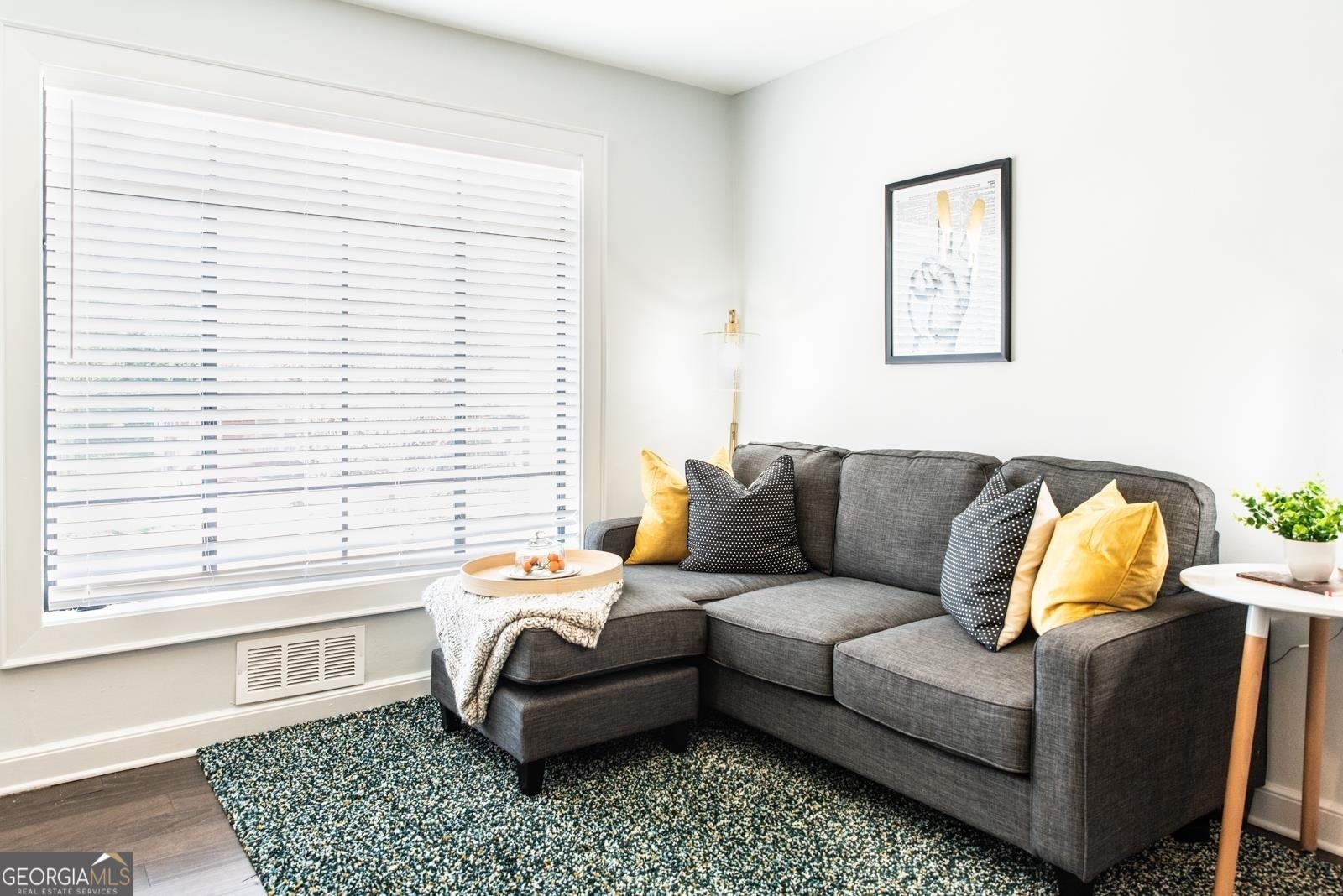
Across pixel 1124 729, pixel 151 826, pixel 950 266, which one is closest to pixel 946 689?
pixel 1124 729

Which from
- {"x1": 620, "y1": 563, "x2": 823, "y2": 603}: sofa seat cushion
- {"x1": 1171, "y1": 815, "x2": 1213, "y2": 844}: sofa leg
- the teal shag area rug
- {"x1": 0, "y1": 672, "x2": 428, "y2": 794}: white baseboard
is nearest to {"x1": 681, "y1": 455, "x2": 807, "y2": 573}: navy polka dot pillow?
{"x1": 620, "y1": 563, "x2": 823, "y2": 603}: sofa seat cushion

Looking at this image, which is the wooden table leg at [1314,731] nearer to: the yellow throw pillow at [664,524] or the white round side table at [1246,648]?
the white round side table at [1246,648]

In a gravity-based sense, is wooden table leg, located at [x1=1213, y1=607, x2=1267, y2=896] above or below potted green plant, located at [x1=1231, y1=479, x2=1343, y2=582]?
below

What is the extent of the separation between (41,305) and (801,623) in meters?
2.51

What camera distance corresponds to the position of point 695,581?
3.16m

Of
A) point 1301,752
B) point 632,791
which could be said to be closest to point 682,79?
point 632,791

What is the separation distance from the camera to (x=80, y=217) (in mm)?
2764

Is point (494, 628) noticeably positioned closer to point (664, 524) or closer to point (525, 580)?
point (525, 580)

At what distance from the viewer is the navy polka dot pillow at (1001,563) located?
93.0 inches

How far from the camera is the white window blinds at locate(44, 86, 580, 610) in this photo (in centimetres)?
279

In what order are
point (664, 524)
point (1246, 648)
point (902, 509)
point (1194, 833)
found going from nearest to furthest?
1. point (1246, 648)
2. point (1194, 833)
3. point (902, 509)
4. point (664, 524)

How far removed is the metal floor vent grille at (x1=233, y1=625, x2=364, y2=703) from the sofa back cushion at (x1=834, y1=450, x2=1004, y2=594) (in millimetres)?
1856

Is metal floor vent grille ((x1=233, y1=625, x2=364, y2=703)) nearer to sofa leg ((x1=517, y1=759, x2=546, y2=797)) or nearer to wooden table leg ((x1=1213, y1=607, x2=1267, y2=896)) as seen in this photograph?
sofa leg ((x1=517, y1=759, x2=546, y2=797))

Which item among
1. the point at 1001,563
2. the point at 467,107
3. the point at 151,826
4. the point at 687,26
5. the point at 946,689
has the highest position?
the point at 687,26
